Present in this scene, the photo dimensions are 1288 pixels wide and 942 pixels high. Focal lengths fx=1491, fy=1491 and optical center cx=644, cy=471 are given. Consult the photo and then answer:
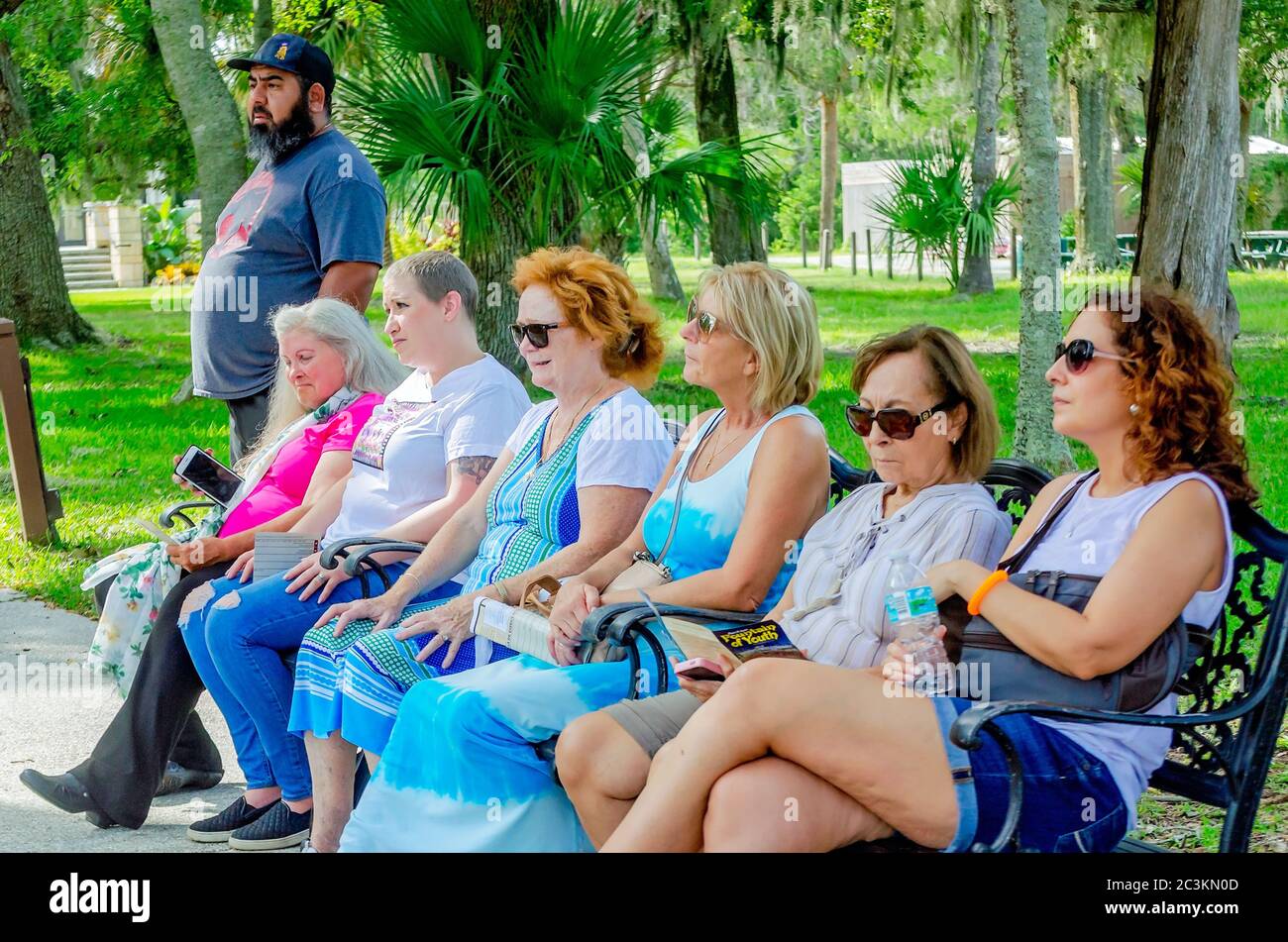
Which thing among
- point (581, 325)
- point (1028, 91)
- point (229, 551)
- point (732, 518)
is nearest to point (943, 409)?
point (732, 518)

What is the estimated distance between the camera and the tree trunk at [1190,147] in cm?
698

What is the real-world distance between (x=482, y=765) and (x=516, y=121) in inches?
222

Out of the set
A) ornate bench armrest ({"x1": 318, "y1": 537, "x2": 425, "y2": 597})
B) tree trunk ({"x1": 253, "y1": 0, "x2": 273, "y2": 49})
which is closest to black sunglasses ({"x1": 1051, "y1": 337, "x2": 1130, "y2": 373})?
ornate bench armrest ({"x1": 318, "y1": 537, "x2": 425, "y2": 597})

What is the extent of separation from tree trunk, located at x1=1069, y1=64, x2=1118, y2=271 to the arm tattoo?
758 inches

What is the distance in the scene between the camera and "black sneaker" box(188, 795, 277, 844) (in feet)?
13.4

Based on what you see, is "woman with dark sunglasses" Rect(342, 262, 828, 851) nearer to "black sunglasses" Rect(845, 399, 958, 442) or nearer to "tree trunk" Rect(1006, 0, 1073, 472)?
"black sunglasses" Rect(845, 399, 958, 442)

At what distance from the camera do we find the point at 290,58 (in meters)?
5.14

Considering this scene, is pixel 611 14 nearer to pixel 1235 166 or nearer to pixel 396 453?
pixel 1235 166

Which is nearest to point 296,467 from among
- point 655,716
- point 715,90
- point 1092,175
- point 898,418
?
point 655,716

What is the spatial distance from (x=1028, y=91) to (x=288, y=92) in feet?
11.9

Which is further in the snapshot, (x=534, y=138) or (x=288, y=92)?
(x=534, y=138)

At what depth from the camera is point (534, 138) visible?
8.19 meters
